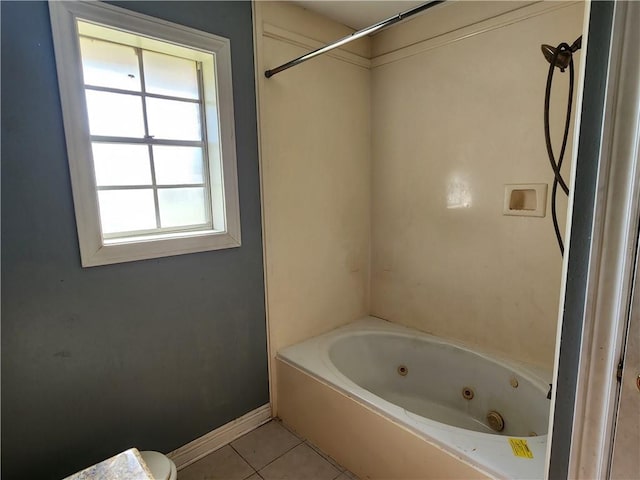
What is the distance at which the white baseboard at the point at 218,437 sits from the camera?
1.74 m

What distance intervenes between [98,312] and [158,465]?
0.67 meters

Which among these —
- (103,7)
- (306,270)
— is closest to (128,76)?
(103,7)

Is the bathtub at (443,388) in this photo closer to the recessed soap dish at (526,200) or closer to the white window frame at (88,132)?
the recessed soap dish at (526,200)

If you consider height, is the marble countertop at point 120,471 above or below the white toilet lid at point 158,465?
above

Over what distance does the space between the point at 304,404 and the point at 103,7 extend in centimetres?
207

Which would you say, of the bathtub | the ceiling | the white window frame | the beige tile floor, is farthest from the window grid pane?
the beige tile floor

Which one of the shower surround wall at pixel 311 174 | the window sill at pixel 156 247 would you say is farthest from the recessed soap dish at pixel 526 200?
the window sill at pixel 156 247

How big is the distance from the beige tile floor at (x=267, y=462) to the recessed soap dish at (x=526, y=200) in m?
1.59

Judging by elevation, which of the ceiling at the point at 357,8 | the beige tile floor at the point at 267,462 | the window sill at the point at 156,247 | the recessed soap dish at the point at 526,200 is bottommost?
the beige tile floor at the point at 267,462

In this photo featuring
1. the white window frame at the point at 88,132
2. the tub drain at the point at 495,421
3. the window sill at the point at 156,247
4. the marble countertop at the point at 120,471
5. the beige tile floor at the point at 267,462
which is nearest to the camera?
the marble countertop at the point at 120,471

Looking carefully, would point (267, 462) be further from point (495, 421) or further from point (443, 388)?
point (495, 421)

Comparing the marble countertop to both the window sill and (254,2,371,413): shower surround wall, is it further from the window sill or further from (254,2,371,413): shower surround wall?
(254,2,371,413): shower surround wall

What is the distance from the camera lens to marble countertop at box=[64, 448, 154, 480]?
0.82 meters

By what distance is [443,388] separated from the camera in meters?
2.08
